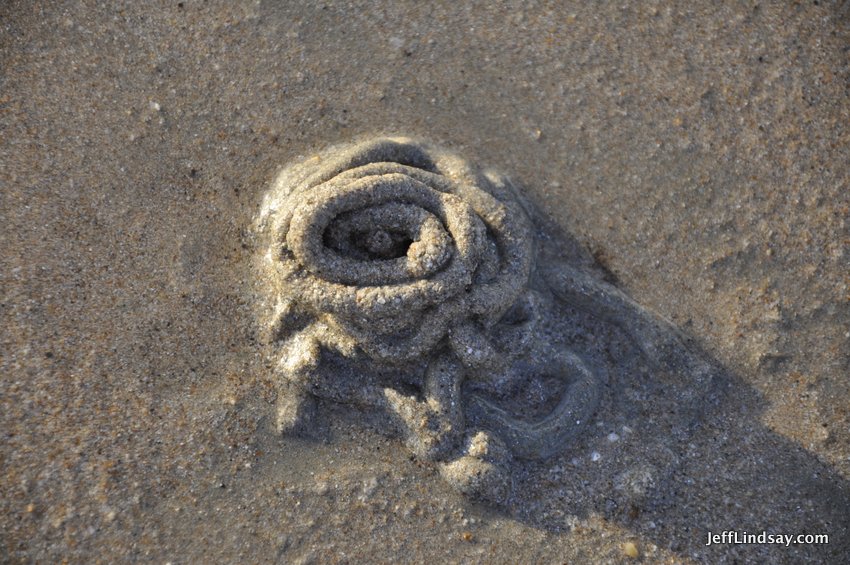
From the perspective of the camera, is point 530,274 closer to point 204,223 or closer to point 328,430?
point 328,430

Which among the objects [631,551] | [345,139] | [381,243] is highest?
[345,139]

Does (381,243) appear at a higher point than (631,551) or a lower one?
higher

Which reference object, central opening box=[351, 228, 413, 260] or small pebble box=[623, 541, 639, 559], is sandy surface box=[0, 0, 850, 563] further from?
central opening box=[351, 228, 413, 260]

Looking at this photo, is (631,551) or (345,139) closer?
(631,551)

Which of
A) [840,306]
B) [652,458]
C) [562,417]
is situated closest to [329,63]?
[562,417]

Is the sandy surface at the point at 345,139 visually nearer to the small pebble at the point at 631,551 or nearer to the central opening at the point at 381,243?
the small pebble at the point at 631,551

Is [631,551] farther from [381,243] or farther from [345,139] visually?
[345,139]

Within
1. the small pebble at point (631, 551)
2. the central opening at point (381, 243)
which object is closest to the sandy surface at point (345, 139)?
the small pebble at point (631, 551)

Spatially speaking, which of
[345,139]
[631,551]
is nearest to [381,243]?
Answer: [345,139]

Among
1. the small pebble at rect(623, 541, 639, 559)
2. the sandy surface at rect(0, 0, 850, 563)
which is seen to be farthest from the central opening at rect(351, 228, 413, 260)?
the small pebble at rect(623, 541, 639, 559)
